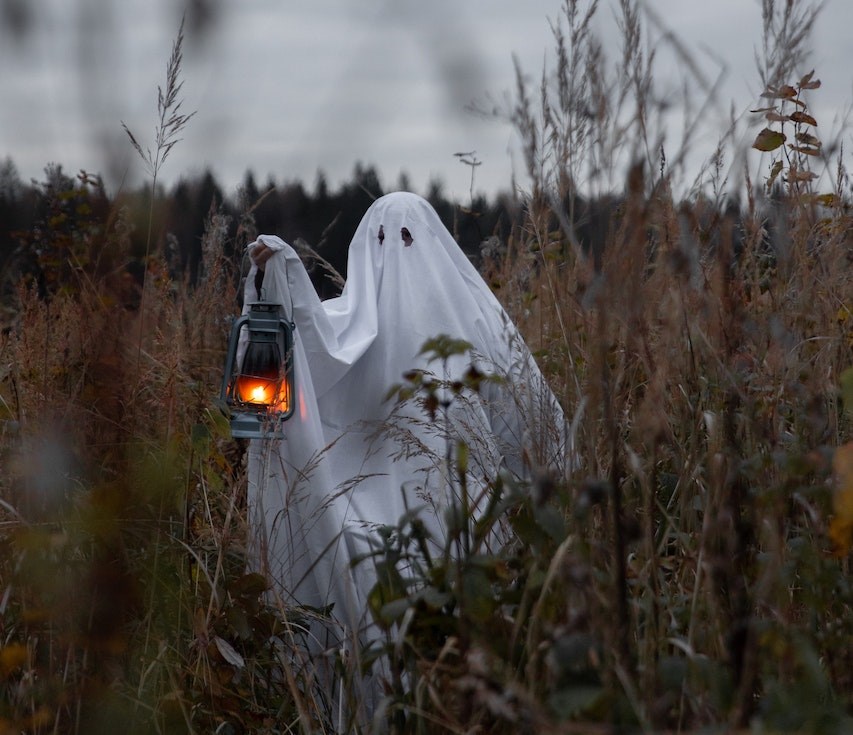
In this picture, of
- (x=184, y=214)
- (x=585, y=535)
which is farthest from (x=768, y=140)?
(x=184, y=214)

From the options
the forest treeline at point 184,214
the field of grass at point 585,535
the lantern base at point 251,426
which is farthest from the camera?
the lantern base at point 251,426

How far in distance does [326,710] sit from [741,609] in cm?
132

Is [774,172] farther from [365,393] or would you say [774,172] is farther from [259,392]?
[365,393]

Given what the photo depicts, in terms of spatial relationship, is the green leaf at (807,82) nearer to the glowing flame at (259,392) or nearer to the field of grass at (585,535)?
the field of grass at (585,535)

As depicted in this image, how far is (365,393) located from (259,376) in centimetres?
96

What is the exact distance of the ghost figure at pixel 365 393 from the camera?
2854 millimetres

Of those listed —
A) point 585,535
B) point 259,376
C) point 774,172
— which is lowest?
point 585,535

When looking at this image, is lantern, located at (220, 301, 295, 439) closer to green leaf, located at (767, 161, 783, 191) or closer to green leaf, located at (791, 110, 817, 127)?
green leaf, located at (767, 161, 783, 191)

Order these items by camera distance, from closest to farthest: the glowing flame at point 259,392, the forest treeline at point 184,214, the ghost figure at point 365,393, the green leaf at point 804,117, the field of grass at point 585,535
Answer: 1. the forest treeline at point 184,214
2. the field of grass at point 585,535
3. the glowing flame at point 259,392
4. the green leaf at point 804,117
5. the ghost figure at point 365,393

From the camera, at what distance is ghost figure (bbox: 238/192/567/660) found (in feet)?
9.36

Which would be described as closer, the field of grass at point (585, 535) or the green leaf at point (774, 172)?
the field of grass at point (585, 535)

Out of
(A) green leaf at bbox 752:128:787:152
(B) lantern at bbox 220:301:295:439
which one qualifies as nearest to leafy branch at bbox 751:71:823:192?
(A) green leaf at bbox 752:128:787:152

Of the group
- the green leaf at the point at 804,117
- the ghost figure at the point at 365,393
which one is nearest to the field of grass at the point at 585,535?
the green leaf at the point at 804,117

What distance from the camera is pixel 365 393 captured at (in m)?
3.46
